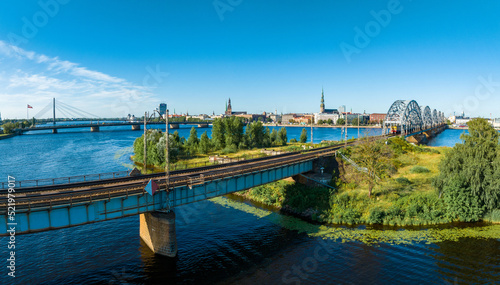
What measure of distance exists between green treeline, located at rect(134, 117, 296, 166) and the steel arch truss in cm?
6650

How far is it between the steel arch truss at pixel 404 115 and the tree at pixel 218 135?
8883 cm

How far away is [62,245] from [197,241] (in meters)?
15.2

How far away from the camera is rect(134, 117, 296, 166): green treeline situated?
8379cm

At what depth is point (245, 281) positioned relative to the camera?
26.2 meters

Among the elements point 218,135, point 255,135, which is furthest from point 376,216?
point 255,135

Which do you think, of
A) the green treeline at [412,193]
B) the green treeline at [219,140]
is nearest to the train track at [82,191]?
the green treeline at [412,193]

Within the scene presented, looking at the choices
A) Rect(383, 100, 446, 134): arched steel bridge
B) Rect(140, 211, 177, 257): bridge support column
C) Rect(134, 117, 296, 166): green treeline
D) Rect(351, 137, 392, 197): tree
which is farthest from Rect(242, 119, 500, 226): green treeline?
Rect(383, 100, 446, 134): arched steel bridge

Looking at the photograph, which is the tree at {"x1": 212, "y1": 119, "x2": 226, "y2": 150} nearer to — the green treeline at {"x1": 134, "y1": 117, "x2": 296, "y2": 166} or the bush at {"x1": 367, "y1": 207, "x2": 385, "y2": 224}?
the green treeline at {"x1": 134, "y1": 117, "x2": 296, "y2": 166}

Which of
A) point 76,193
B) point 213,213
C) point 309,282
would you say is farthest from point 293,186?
point 76,193

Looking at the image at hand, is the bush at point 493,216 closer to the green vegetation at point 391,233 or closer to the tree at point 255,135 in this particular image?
the green vegetation at point 391,233

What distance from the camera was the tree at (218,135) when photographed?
334 ft

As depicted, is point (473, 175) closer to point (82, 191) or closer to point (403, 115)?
point (82, 191)

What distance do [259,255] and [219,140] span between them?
7303cm

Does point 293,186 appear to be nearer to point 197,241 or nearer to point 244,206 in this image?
point 244,206
